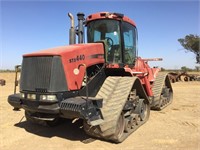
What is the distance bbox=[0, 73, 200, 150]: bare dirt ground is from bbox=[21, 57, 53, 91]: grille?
4.12 ft

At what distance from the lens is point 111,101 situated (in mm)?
5953

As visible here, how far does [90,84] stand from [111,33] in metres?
2.00

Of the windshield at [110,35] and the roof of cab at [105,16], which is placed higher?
the roof of cab at [105,16]

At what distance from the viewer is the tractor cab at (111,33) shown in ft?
24.5

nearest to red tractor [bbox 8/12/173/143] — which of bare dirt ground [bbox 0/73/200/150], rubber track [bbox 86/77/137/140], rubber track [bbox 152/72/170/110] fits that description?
rubber track [bbox 86/77/137/140]

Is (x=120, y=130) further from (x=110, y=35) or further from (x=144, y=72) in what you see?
(x=144, y=72)

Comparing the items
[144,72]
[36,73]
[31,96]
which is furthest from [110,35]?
[31,96]

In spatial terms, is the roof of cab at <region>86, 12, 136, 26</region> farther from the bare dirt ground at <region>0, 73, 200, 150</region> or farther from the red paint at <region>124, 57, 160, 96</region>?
the bare dirt ground at <region>0, 73, 200, 150</region>

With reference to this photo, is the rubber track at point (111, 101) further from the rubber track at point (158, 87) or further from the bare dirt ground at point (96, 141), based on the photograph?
the rubber track at point (158, 87)

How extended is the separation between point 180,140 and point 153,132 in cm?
80

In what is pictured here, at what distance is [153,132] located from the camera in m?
6.77

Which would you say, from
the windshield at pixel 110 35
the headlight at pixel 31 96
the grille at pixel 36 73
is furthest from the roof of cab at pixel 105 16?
the headlight at pixel 31 96

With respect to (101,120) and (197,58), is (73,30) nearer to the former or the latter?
(101,120)

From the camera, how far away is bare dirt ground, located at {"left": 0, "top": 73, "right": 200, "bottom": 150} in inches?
224
